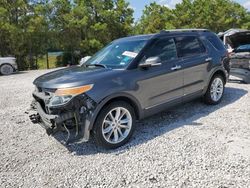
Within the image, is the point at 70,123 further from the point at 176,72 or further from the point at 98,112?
the point at 176,72

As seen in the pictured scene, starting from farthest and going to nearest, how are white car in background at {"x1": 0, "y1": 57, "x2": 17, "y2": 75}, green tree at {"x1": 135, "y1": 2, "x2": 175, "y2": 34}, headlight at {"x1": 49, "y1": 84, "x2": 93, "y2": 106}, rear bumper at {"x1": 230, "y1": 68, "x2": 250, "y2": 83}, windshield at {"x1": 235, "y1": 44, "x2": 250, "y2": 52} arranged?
1. green tree at {"x1": 135, "y1": 2, "x2": 175, "y2": 34}
2. white car in background at {"x1": 0, "y1": 57, "x2": 17, "y2": 75}
3. windshield at {"x1": 235, "y1": 44, "x2": 250, "y2": 52}
4. rear bumper at {"x1": 230, "y1": 68, "x2": 250, "y2": 83}
5. headlight at {"x1": 49, "y1": 84, "x2": 93, "y2": 106}

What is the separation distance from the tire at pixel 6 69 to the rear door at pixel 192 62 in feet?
39.8

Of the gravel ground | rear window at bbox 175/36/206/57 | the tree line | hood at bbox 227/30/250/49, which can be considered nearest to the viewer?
the gravel ground

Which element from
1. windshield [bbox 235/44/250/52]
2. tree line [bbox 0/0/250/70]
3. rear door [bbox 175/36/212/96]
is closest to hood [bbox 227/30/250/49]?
windshield [bbox 235/44/250/52]

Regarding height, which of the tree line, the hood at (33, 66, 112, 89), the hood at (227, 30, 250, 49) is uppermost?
the tree line

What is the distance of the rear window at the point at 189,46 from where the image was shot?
16.3ft

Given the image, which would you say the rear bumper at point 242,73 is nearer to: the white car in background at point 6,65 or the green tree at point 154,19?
the white car in background at point 6,65

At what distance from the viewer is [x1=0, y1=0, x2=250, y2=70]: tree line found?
18.3 meters

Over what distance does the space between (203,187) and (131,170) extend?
0.89 meters

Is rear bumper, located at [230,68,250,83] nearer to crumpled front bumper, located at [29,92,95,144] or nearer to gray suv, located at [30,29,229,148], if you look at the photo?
gray suv, located at [30,29,229,148]

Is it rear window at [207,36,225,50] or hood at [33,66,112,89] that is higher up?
rear window at [207,36,225,50]

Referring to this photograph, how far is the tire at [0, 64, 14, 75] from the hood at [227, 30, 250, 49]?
1144 cm

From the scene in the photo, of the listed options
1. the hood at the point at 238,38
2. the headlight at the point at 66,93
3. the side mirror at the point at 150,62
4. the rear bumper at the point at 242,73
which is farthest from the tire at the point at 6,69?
the side mirror at the point at 150,62

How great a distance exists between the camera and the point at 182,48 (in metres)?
5.01
